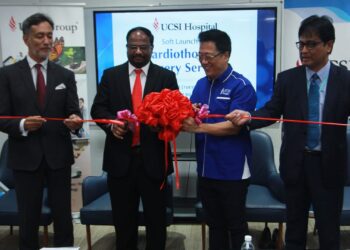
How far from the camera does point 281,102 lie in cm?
235

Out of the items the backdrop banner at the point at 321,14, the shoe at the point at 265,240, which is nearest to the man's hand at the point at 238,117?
the shoe at the point at 265,240

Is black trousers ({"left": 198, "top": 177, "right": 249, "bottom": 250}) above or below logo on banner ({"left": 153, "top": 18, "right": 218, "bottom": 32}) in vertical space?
below

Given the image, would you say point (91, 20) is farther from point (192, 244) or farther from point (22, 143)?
point (192, 244)

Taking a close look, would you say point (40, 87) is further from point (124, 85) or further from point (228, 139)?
point (228, 139)

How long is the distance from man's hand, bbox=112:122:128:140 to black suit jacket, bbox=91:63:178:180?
0.39ft

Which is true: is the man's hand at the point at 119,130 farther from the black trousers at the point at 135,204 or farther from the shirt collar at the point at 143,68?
the shirt collar at the point at 143,68

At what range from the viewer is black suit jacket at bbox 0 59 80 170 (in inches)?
97.1

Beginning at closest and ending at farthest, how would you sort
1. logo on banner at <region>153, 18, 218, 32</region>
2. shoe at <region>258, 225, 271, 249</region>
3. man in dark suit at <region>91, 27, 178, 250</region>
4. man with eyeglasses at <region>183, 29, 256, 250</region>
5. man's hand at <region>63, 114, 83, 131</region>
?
man with eyeglasses at <region>183, 29, 256, 250</region>, man's hand at <region>63, 114, 83, 131</region>, man in dark suit at <region>91, 27, 178, 250</region>, shoe at <region>258, 225, 271, 249</region>, logo on banner at <region>153, 18, 218, 32</region>

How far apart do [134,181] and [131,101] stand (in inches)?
21.8

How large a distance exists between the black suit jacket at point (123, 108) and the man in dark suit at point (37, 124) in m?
0.21

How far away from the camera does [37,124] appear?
2.38 meters

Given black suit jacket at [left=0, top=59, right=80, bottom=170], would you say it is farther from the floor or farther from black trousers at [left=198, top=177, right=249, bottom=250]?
the floor

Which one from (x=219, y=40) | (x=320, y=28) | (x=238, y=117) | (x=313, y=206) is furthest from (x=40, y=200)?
(x=320, y=28)

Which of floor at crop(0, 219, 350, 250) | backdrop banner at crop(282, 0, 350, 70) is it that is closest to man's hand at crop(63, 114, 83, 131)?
floor at crop(0, 219, 350, 250)
